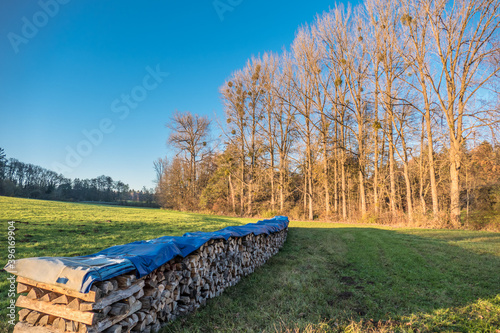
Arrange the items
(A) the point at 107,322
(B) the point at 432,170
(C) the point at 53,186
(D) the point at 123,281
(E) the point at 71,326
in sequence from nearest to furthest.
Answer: (E) the point at 71,326 → (A) the point at 107,322 → (D) the point at 123,281 → (B) the point at 432,170 → (C) the point at 53,186

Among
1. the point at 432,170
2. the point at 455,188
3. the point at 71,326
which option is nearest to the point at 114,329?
the point at 71,326

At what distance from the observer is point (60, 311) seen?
261cm

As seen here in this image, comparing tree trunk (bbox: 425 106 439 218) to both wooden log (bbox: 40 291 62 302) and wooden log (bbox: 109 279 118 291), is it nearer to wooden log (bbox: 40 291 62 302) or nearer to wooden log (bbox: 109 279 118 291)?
wooden log (bbox: 109 279 118 291)

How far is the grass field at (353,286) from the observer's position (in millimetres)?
3881

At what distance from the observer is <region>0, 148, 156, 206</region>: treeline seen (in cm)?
4281

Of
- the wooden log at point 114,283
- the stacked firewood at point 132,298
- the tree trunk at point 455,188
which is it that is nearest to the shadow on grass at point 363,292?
the stacked firewood at point 132,298

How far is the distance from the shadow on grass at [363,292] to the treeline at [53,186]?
46.9 metres

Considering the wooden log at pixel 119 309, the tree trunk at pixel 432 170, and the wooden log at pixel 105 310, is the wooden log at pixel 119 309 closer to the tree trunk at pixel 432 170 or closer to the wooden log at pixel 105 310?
the wooden log at pixel 105 310

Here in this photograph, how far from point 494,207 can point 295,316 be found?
64.6 feet

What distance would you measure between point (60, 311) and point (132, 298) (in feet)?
2.30

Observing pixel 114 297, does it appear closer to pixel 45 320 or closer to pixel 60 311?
pixel 60 311

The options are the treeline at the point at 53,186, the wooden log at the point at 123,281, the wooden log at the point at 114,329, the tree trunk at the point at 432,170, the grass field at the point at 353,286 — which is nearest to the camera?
the wooden log at the point at 114,329

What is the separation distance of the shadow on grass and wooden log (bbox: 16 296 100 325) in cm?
135

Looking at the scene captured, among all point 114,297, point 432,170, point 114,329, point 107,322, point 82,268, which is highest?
point 432,170
